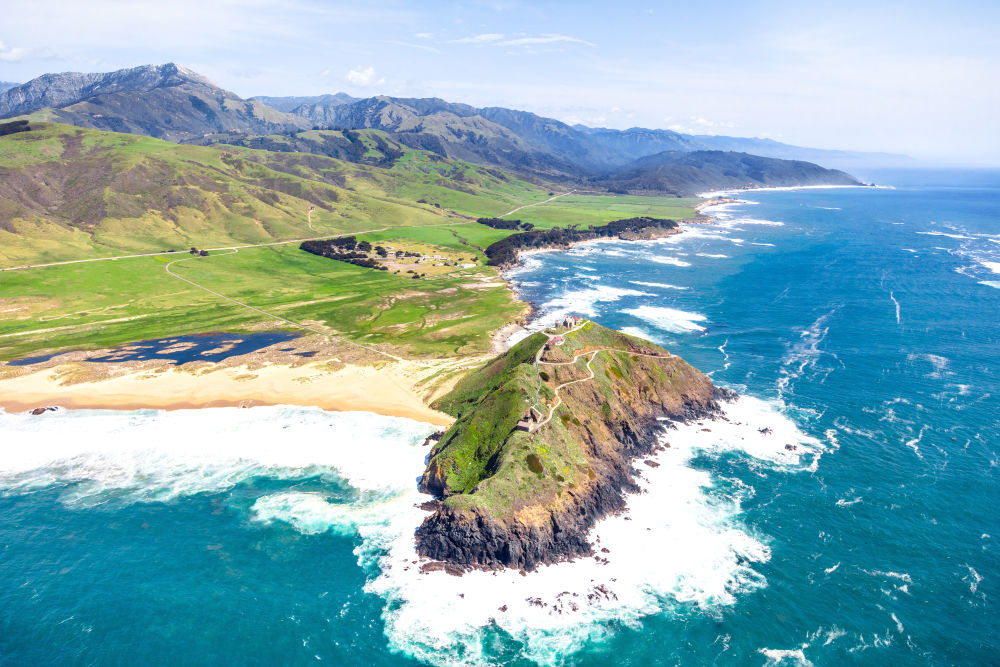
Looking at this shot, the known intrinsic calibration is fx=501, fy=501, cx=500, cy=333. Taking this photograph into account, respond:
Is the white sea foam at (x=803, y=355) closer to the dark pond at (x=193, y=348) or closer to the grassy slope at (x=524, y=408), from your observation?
the grassy slope at (x=524, y=408)

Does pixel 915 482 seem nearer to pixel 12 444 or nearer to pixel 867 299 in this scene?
pixel 867 299

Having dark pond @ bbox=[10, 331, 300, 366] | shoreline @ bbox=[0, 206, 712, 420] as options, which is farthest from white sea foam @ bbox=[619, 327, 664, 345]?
dark pond @ bbox=[10, 331, 300, 366]

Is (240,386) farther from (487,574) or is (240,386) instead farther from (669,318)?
(669,318)

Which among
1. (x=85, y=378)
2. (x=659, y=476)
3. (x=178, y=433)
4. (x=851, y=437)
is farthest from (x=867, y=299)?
(x=85, y=378)

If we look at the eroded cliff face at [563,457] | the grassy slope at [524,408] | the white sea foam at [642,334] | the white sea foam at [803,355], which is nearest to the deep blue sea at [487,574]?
the eroded cliff face at [563,457]

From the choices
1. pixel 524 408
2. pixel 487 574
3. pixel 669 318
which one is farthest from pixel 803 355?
pixel 487 574

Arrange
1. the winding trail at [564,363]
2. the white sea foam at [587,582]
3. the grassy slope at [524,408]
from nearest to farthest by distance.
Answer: the white sea foam at [587,582]
the grassy slope at [524,408]
the winding trail at [564,363]

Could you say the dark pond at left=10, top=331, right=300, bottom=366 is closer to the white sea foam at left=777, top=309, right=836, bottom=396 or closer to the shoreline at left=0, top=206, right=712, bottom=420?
the shoreline at left=0, top=206, right=712, bottom=420
